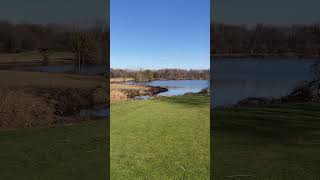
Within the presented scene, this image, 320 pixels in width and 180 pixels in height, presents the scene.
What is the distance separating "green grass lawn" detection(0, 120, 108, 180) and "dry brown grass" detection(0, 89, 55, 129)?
0.13 metres

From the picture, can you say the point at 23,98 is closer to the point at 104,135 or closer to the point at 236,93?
the point at 104,135

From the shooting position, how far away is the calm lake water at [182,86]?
30.5 feet

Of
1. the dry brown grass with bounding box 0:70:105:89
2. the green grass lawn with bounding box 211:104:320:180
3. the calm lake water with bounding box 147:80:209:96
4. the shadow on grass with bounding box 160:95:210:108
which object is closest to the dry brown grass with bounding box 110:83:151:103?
the calm lake water with bounding box 147:80:209:96

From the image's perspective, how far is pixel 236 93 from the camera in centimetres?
582

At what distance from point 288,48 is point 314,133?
140cm

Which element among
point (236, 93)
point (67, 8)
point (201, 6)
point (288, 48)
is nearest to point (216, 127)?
point (236, 93)

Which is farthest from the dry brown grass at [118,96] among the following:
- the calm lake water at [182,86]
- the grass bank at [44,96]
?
the grass bank at [44,96]

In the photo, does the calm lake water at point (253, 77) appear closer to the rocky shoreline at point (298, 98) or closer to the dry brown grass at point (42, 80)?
the rocky shoreline at point (298, 98)

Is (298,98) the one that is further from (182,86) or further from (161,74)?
(161,74)

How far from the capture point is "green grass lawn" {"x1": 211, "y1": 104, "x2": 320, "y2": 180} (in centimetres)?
439

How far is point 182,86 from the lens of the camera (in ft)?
31.4

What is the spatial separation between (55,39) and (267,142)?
3189 millimetres

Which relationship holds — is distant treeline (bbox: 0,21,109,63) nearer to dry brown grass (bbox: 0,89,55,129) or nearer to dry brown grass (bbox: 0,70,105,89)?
dry brown grass (bbox: 0,70,105,89)

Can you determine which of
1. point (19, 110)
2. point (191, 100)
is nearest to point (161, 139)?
point (191, 100)
